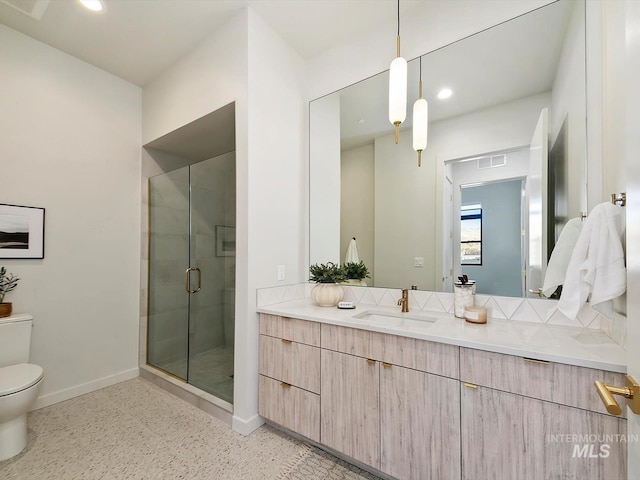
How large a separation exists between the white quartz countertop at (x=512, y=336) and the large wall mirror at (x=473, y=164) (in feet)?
0.93

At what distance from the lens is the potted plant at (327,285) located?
2111mm

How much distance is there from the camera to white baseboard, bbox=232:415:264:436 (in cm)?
196

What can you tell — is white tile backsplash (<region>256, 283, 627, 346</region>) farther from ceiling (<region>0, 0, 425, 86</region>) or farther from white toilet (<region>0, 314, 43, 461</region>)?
ceiling (<region>0, 0, 425, 86</region>)

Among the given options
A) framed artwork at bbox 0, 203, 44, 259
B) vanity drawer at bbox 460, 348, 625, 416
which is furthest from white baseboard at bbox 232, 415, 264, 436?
framed artwork at bbox 0, 203, 44, 259

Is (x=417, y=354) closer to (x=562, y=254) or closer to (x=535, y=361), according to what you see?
(x=535, y=361)

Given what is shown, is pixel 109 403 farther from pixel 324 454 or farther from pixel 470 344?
pixel 470 344

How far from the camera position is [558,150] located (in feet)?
5.17

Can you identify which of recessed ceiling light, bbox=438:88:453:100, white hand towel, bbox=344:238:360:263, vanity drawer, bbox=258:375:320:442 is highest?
recessed ceiling light, bbox=438:88:453:100

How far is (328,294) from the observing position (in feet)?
6.92

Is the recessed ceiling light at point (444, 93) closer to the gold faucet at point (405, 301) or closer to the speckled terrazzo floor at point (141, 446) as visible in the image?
the gold faucet at point (405, 301)

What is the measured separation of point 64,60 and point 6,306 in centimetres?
212

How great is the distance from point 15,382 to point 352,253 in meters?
2.35

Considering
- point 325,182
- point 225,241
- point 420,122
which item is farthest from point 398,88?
point 225,241

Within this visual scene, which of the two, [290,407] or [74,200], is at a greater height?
[74,200]
